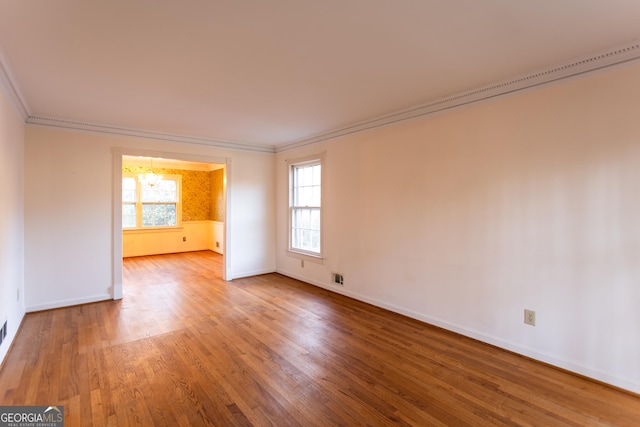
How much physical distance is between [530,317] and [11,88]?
5.12 meters

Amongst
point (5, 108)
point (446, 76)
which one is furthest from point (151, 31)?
point (446, 76)

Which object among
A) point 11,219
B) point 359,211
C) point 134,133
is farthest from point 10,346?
point 359,211

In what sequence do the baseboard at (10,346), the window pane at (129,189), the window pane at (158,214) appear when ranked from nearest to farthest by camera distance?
the baseboard at (10,346)
the window pane at (129,189)
the window pane at (158,214)

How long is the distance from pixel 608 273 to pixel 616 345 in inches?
21.0

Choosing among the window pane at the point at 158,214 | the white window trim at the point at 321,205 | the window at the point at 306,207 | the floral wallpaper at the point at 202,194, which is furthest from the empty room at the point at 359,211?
the floral wallpaper at the point at 202,194

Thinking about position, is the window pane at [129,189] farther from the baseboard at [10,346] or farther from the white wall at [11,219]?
the baseboard at [10,346]

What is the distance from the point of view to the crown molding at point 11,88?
93.7 inches

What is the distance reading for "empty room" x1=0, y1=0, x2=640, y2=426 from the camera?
6.50 ft

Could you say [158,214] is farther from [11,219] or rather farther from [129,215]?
[11,219]

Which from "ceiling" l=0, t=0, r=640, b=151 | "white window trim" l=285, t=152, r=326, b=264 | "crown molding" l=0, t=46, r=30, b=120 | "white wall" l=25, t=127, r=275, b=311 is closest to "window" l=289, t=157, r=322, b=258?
"white window trim" l=285, t=152, r=326, b=264

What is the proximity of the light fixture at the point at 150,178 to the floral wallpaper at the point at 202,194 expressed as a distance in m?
0.50

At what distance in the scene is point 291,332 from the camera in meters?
3.27

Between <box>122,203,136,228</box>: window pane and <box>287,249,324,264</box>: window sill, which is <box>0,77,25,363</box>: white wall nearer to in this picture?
<box>287,249,324,264</box>: window sill

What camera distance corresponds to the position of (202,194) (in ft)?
29.4
